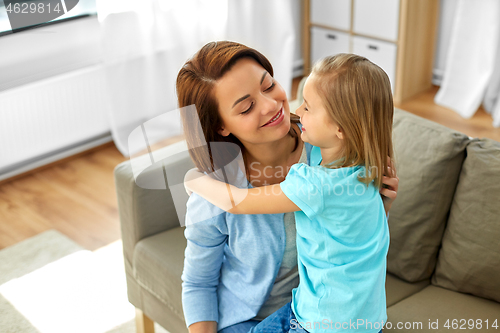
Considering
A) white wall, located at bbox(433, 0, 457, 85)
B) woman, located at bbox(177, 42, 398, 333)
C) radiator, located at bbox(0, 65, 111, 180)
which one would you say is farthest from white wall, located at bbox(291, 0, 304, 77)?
woman, located at bbox(177, 42, 398, 333)

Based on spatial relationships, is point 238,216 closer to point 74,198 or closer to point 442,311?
point 442,311

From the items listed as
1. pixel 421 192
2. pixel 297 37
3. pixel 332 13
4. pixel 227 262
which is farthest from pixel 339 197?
pixel 297 37

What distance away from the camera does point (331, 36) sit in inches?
155

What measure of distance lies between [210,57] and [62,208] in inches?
76.9

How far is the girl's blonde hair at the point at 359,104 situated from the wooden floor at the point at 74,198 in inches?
68.9

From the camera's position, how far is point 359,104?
973 mm

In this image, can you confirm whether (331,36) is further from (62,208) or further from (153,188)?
(153,188)

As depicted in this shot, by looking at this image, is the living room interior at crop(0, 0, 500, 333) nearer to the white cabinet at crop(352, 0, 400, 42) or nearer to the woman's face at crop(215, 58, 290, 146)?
the white cabinet at crop(352, 0, 400, 42)

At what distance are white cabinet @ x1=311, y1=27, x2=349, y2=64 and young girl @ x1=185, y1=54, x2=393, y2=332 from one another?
2.87 m

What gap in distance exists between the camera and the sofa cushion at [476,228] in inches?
53.7

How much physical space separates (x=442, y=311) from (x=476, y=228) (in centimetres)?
23

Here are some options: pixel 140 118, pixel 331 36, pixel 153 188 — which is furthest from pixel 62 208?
pixel 331 36

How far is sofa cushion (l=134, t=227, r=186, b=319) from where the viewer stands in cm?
155

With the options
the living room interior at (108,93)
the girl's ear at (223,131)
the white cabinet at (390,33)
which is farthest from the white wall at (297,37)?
the girl's ear at (223,131)
